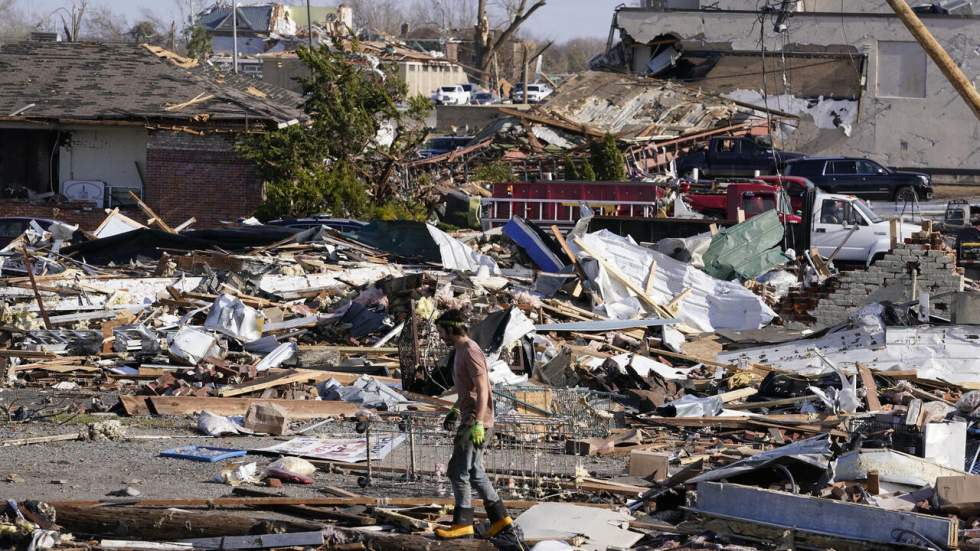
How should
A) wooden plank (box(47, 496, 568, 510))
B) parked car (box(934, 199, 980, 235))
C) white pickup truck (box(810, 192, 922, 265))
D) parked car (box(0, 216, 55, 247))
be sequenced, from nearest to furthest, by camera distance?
wooden plank (box(47, 496, 568, 510)) < parked car (box(0, 216, 55, 247)) < white pickup truck (box(810, 192, 922, 265)) < parked car (box(934, 199, 980, 235))

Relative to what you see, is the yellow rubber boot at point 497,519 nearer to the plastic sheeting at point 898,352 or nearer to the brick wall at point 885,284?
the plastic sheeting at point 898,352

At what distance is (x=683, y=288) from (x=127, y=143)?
57.8 feet

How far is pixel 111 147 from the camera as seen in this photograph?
32625 mm

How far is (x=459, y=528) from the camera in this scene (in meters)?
8.31

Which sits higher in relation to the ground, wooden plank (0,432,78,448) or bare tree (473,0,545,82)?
bare tree (473,0,545,82)

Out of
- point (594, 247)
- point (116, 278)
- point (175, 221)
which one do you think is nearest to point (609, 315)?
point (594, 247)

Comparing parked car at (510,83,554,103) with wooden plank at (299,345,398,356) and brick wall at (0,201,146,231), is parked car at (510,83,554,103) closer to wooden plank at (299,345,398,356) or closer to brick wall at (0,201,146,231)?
brick wall at (0,201,146,231)

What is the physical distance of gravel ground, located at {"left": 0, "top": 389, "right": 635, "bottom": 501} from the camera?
31.5 ft

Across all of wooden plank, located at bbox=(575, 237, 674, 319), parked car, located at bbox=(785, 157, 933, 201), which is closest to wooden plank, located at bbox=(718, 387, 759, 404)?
wooden plank, located at bbox=(575, 237, 674, 319)

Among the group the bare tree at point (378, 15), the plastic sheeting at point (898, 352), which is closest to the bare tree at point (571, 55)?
the bare tree at point (378, 15)

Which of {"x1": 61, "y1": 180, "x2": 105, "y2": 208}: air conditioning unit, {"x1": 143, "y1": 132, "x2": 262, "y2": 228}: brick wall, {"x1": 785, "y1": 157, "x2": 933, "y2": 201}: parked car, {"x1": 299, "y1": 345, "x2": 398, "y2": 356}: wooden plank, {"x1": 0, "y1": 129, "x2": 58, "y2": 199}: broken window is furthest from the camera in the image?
{"x1": 785, "y1": 157, "x2": 933, "y2": 201}: parked car

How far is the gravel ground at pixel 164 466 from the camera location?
9594 mm

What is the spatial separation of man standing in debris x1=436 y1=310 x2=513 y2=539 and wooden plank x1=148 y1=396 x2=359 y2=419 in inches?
185

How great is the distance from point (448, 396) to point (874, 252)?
1413 cm
